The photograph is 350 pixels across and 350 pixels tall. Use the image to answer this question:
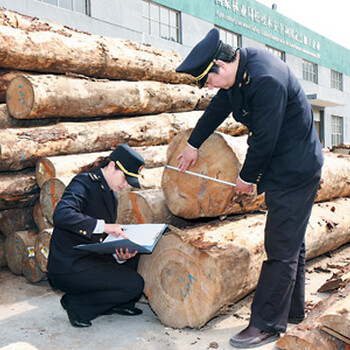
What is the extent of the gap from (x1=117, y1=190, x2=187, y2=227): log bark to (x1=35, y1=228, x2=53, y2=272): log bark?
0.83 m

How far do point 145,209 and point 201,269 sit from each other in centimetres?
93

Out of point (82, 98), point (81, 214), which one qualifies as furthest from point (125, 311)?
point (82, 98)

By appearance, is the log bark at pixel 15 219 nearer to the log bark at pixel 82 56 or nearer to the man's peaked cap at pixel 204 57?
the log bark at pixel 82 56

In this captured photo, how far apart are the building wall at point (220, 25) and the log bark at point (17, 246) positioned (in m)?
3.54

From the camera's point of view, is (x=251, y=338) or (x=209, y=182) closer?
(x=251, y=338)

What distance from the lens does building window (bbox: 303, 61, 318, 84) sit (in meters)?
24.5

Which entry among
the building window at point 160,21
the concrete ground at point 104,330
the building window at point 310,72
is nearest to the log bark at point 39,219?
the concrete ground at point 104,330

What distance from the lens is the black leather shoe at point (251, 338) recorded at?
3066 mm

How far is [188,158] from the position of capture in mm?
3693

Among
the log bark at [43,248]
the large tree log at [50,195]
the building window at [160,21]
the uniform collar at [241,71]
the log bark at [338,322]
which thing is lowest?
the log bark at [338,322]

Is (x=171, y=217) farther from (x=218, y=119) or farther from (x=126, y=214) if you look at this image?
(x=218, y=119)

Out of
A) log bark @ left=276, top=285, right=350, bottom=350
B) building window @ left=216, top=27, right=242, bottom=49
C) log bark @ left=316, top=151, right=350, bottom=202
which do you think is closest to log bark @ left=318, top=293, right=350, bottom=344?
log bark @ left=276, top=285, right=350, bottom=350

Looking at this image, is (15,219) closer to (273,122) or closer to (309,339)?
(273,122)

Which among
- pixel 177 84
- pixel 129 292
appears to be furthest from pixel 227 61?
pixel 177 84
